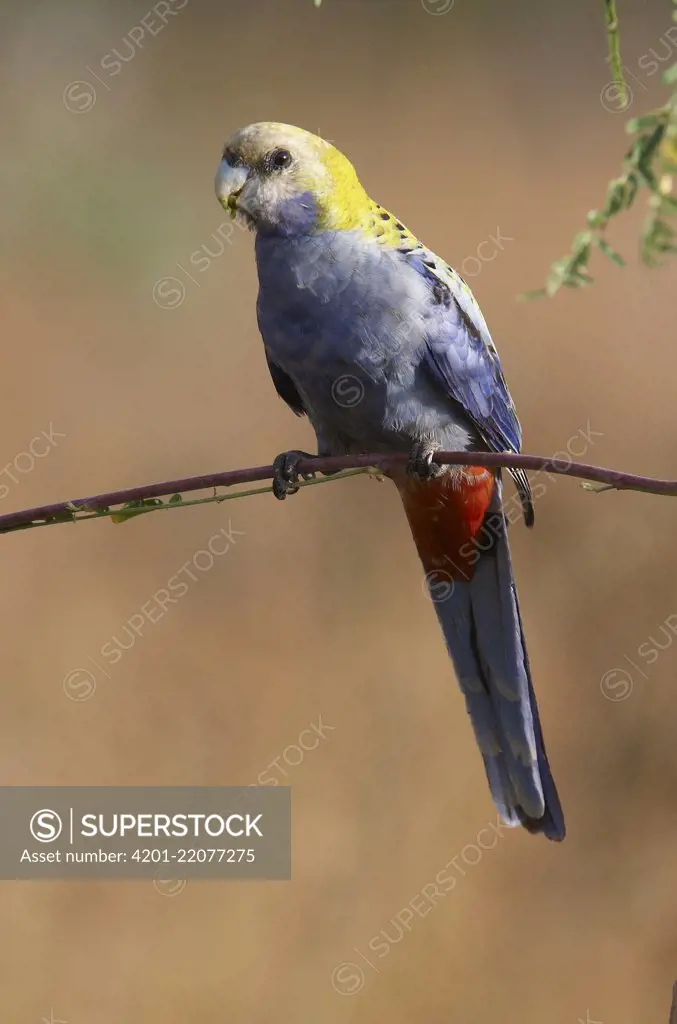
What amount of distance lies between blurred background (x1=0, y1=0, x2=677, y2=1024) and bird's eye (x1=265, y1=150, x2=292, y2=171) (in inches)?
73.9

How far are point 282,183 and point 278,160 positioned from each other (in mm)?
45

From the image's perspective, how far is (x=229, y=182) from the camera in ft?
6.79

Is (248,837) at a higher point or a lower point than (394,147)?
lower

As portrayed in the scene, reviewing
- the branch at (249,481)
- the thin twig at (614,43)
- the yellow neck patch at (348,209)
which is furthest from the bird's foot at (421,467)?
the thin twig at (614,43)

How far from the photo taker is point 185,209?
4391 millimetres

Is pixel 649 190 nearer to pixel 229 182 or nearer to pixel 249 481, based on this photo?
pixel 249 481

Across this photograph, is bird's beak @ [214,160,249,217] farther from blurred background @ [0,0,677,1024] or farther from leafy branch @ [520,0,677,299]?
blurred background @ [0,0,677,1024]

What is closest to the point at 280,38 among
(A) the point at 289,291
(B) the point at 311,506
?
(B) the point at 311,506

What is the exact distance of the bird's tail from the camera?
2070mm

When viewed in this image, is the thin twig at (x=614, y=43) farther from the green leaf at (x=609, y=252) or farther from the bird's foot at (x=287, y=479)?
the bird's foot at (x=287, y=479)

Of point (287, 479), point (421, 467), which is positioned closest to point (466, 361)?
point (421, 467)

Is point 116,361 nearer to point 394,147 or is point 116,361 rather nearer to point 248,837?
point 394,147

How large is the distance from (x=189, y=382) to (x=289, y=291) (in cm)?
227

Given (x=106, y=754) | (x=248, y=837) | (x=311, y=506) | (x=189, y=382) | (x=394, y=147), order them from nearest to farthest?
(x=248, y=837) → (x=106, y=754) → (x=311, y=506) → (x=189, y=382) → (x=394, y=147)
